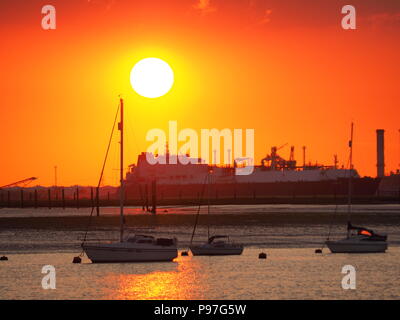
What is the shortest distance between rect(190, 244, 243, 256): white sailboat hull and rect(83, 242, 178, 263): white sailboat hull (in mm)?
5807

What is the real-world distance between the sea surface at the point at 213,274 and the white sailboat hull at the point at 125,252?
1.85ft

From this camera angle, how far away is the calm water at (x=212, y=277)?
1731 inches

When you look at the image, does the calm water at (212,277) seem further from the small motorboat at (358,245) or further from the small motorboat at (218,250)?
the small motorboat at (218,250)

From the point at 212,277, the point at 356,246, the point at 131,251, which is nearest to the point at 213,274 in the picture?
the point at 212,277

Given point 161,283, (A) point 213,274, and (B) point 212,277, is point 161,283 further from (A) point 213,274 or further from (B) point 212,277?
(A) point 213,274

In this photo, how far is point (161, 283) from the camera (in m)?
48.7

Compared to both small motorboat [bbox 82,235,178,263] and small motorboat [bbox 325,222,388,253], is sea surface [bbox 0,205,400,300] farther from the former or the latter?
small motorboat [bbox 325,222,388,253]

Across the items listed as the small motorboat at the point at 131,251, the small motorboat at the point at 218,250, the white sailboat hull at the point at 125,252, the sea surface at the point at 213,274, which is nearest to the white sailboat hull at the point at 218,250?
the small motorboat at the point at 218,250

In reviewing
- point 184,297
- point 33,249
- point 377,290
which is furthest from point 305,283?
point 33,249

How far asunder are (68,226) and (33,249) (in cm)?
3611

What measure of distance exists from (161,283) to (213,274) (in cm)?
505

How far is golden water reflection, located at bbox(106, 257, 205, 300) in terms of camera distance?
4409 centimetres

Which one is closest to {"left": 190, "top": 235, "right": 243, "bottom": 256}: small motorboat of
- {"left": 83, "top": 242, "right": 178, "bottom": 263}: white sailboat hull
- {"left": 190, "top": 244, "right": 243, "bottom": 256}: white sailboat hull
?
{"left": 190, "top": 244, "right": 243, "bottom": 256}: white sailboat hull
